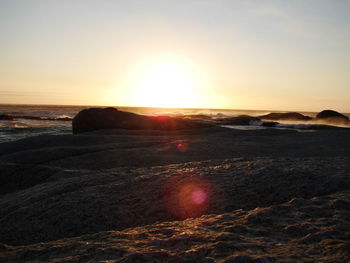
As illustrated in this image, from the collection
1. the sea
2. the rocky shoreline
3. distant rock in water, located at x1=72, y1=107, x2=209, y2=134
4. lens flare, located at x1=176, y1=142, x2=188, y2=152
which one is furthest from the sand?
the sea

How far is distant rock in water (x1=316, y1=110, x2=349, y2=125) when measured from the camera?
23556mm

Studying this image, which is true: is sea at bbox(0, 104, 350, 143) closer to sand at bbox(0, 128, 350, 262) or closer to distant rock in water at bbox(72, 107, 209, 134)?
distant rock in water at bbox(72, 107, 209, 134)

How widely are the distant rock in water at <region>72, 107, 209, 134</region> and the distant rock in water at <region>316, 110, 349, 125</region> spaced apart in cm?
1470

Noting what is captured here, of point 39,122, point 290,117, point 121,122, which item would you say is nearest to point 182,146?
point 121,122

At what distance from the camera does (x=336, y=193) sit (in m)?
2.37

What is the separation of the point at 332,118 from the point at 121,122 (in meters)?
18.5

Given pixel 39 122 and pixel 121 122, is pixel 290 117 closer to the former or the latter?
pixel 121 122

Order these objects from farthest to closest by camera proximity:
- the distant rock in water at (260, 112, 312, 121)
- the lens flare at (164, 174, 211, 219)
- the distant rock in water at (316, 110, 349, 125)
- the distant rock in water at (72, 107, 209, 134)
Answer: the distant rock in water at (260, 112, 312, 121), the distant rock in water at (316, 110, 349, 125), the distant rock in water at (72, 107, 209, 134), the lens flare at (164, 174, 211, 219)

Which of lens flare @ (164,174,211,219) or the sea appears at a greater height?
lens flare @ (164,174,211,219)

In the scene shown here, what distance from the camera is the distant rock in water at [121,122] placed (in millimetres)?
12741

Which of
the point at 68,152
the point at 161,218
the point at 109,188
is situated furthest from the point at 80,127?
the point at 161,218

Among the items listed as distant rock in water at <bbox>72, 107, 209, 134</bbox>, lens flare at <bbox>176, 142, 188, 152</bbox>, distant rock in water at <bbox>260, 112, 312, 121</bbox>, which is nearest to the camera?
→ lens flare at <bbox>176, 142, 188, 152</bbox>

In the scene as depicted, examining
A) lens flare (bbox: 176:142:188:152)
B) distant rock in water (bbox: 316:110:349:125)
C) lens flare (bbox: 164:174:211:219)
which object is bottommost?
lens flare (bbox: 176:142:188:152)

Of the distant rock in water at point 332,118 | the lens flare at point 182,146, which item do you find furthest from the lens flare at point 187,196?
the distant rock in water at point 332,118
